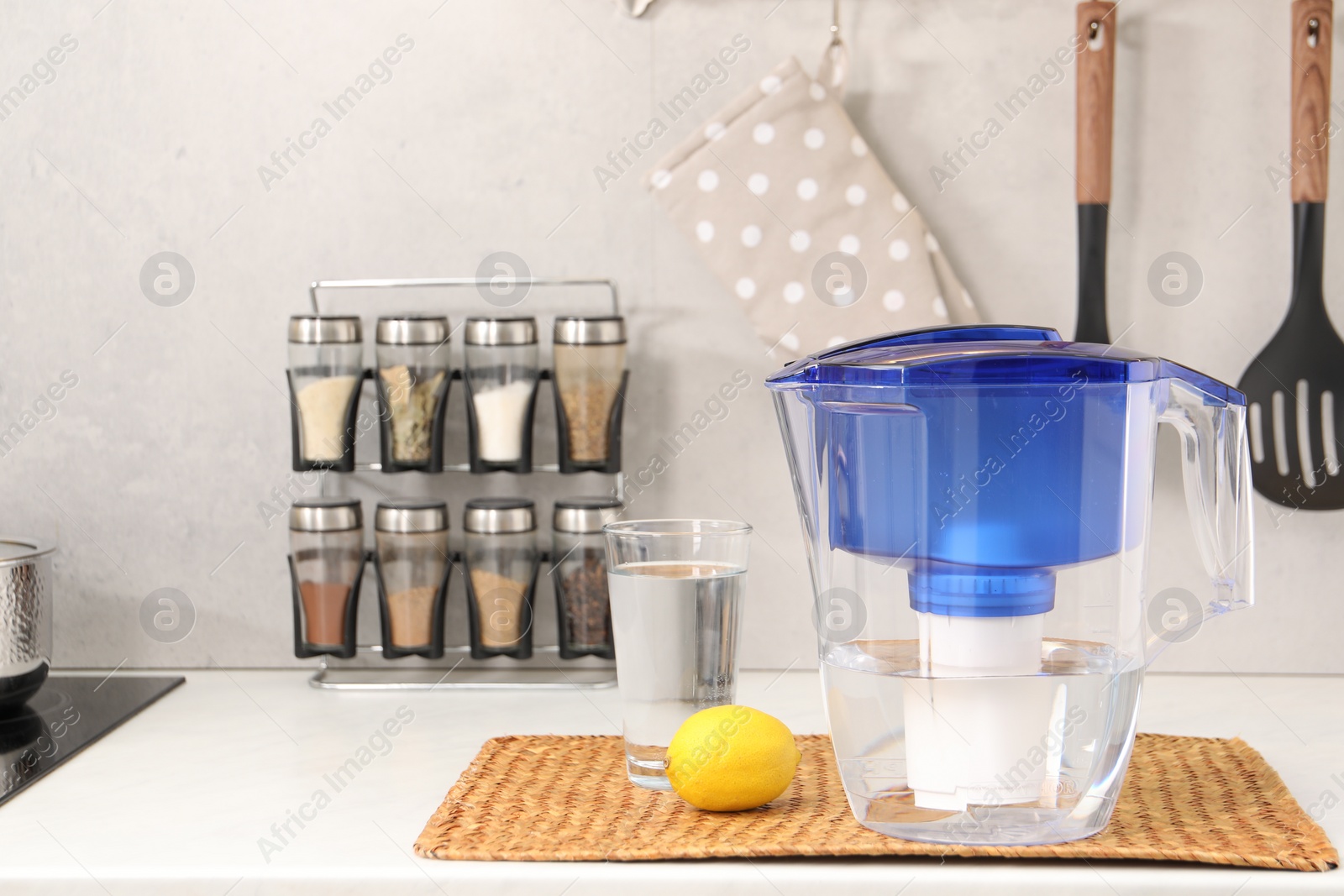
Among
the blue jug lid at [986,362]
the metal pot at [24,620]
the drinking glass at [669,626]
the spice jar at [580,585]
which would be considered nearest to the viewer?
the blue jug lid at [986,362]

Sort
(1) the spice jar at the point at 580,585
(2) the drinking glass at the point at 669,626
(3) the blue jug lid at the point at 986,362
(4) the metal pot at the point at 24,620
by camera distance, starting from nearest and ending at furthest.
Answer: (3) the blue jug lid at the point at 986,362
(2) the drinking glass at the point at 669,626
(4) the metal pot at the point at 24,620
(1) the spice jar at the point at 580,585

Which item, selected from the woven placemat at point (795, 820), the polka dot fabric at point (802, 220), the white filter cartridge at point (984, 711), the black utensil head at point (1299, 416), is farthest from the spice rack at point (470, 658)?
the black utensil head at point (1299, 416)

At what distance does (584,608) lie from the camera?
1.06 meters

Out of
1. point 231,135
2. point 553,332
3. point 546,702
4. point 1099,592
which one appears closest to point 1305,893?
point 1099,592

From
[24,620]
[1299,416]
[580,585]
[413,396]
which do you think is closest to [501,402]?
[413,396]

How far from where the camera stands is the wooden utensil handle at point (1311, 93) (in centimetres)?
106

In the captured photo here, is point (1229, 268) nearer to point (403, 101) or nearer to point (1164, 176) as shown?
point (1164, 176)

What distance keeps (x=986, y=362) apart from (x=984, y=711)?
0.62 ft

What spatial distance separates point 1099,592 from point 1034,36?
0.65 m

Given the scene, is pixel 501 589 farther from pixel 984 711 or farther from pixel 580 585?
pixel 984 711

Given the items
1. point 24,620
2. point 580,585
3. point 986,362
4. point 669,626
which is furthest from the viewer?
point 580,585

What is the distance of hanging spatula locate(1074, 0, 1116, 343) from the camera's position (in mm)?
1065

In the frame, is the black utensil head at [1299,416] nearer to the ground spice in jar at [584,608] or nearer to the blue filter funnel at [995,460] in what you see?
the blue filter funnel at [995,460]

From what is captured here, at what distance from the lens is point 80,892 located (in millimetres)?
639
